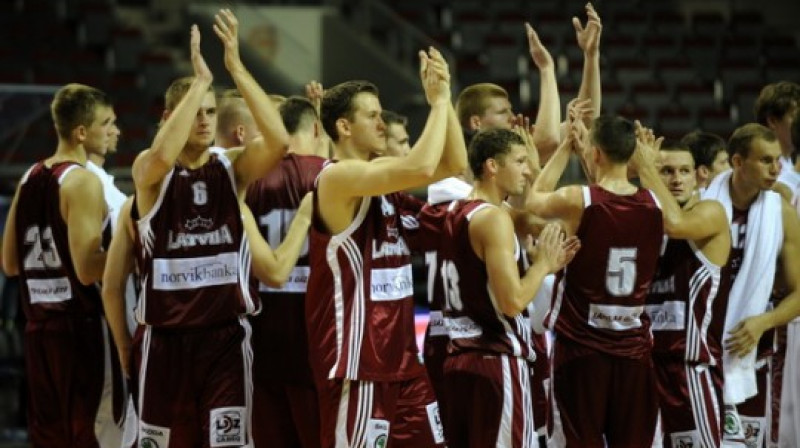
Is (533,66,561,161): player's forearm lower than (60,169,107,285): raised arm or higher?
higher

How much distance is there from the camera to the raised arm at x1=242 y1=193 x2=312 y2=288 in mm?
6570

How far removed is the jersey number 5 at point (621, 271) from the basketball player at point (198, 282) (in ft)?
5.68

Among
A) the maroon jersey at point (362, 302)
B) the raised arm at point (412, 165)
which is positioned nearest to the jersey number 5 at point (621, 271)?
the maroon jersey at point (362, 302)

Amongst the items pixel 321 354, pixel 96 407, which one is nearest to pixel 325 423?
pixel 321 354

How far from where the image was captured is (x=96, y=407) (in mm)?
7496

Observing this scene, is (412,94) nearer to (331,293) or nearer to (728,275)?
(728,275)

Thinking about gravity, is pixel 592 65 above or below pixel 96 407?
above

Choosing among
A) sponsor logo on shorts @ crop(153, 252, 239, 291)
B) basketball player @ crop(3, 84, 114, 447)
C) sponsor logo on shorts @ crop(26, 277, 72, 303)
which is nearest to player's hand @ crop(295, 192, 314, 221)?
sponsor logo on shorts @ crop(153, 252, 239, 291)

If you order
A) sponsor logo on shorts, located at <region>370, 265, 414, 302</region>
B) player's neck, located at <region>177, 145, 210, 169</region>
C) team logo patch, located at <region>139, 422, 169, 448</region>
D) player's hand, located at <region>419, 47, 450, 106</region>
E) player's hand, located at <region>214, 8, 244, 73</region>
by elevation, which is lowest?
team logo patch, located at <region>139, 422, 169, 448</region>

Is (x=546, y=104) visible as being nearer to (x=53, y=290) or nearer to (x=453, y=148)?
(x=453, y=148)

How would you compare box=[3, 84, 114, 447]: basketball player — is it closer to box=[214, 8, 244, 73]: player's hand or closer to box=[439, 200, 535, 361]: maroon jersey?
box=[214, 8, 244, 73]: player's hand

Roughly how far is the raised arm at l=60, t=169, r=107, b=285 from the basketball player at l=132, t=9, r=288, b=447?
71 cm

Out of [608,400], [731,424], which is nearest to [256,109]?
[608,400]

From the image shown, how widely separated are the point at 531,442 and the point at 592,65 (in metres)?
2.34
